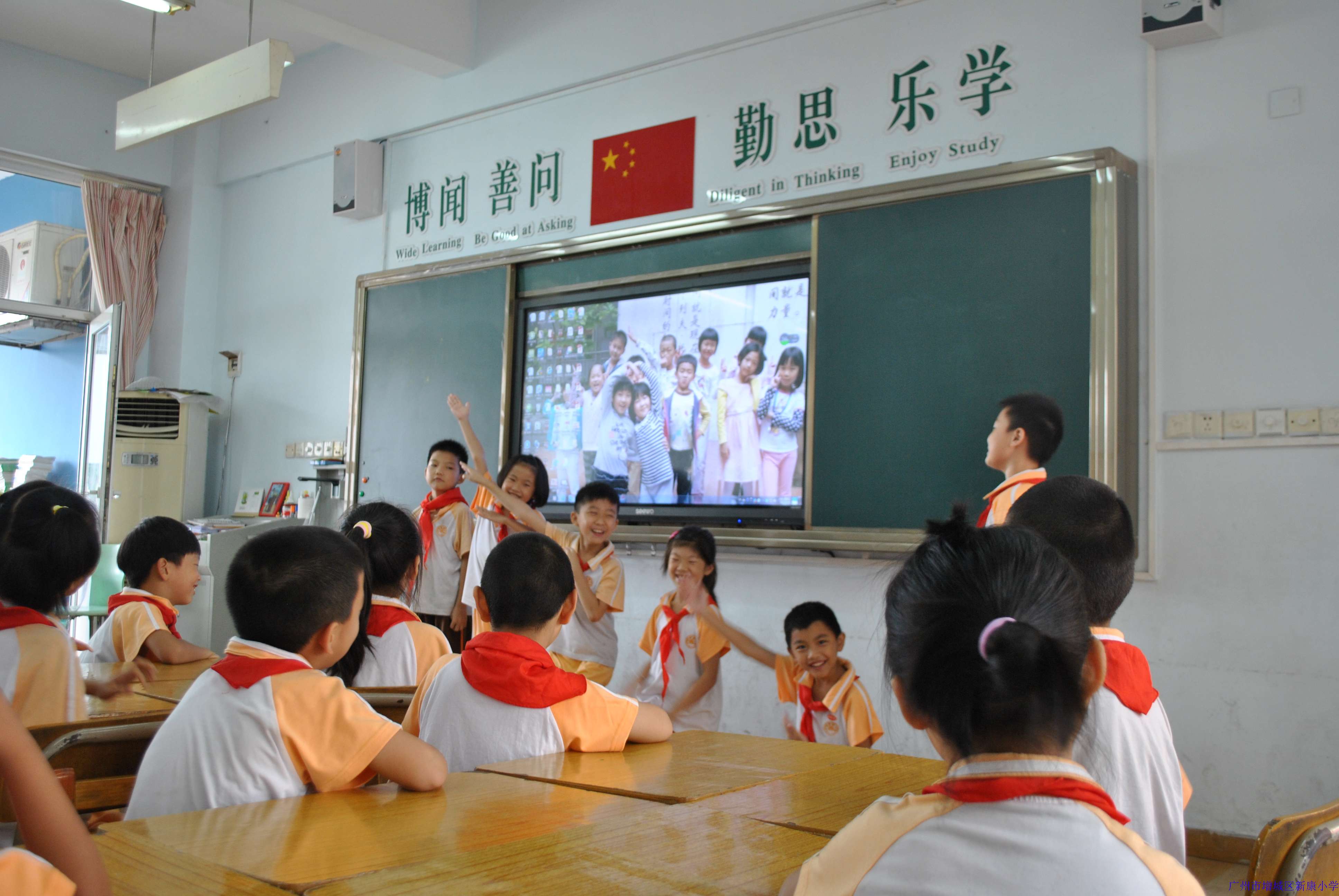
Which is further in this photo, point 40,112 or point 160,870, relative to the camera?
point 40,112

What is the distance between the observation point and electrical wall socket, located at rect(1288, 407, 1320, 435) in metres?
2.97

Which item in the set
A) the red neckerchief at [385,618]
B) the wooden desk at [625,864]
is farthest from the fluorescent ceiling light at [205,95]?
the wooden desk at [625,864]

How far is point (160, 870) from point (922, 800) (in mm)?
622

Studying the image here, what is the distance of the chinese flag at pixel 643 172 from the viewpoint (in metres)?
4.54

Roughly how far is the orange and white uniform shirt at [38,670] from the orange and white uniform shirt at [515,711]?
695 millimetres

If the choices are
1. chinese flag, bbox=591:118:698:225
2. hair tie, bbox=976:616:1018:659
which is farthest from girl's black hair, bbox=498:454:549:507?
hair tie, bbox=976:616:1018:659

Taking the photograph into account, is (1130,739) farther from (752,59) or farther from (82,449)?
(82,449)

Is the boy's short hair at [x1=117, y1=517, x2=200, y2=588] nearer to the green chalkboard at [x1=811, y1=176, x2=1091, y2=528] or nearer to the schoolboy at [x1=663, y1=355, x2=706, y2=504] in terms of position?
the schoolboy at [x1=663, y1=355, x2=706, y2=504]

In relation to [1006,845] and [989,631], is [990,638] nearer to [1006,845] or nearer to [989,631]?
[989,631]

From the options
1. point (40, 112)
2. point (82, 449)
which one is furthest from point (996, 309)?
point (40, 112)

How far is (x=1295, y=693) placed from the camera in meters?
2.97

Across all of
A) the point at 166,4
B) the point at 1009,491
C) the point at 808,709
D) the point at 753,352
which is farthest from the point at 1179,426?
the point at 166,4

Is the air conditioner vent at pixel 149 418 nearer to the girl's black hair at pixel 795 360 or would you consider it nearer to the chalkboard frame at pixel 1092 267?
the chalkboard frame at pixel 1092 267

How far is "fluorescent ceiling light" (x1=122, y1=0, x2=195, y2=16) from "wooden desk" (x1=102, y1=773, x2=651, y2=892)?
379cm
